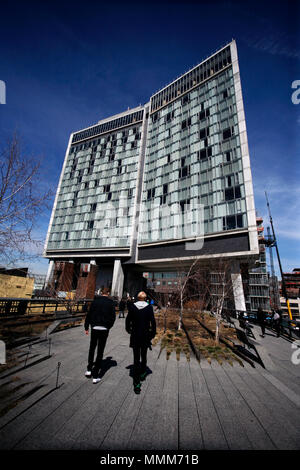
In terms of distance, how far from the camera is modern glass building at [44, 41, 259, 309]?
24.5 m

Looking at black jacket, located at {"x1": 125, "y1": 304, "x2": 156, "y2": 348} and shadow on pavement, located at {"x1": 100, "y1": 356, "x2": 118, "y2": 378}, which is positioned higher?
black jacket, located at {"x1": 125, "y1": 304, "x2": 156, "y2": 348}

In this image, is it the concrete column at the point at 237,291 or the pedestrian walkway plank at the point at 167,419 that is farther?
the concrete column at the point at 237,291

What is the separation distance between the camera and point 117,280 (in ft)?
108

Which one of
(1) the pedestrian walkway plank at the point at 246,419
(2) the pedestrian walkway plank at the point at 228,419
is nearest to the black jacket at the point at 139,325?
(2) the pedestrian walkway plank at the point at 228,419

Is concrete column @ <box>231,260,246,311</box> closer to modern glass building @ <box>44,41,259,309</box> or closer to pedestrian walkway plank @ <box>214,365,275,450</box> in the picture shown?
modern glass building @ <box>44,41,259,309</box>

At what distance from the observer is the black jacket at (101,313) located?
4.07 metres

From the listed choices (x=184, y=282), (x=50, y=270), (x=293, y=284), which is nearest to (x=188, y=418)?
(x=184, y=282)

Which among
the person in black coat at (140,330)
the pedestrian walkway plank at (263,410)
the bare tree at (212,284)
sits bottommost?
the pedestrian walkway plank at (263,410)

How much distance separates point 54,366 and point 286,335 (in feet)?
50.3

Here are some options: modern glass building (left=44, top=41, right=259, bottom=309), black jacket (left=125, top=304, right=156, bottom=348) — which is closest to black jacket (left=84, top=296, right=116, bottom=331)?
black jacket (left=125, top=304, right=156, bottom=348)

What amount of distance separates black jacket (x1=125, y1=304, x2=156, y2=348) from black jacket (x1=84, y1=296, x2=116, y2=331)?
457 mm

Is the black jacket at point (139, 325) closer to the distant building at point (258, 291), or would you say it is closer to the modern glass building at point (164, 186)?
the modern glass building at point (164, 186)

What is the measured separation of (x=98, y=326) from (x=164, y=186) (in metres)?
A: 30.4

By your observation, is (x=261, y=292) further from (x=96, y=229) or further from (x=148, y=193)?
(x=96, y=229)
